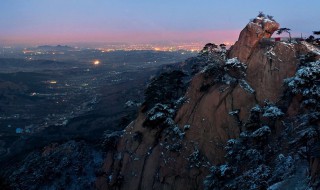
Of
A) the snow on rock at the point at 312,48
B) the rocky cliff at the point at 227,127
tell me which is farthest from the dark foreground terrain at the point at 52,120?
the snow on rock at the point at 312,48

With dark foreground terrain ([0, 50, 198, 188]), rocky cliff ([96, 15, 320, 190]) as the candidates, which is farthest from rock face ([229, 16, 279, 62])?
dark foreground terrain ([0, 50, 198, 188])

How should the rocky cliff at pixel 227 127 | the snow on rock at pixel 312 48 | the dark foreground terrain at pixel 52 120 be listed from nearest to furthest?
the rocky cliff at pixel 227 127, the snow on rock at pixel 312 48, the dark foreground terrain at pixel 52 120

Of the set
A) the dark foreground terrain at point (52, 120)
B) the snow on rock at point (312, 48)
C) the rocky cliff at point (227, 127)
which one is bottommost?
the dark foreground terrain at point (52, 120)

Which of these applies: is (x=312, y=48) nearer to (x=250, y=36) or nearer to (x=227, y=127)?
(x=250, y=36)

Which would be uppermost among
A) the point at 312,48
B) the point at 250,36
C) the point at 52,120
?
the point at 250,36

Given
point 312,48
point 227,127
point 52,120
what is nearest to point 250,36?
point 312,48

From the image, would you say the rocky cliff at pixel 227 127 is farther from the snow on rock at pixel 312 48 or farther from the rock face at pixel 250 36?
the snow on rock at pixel 312 48

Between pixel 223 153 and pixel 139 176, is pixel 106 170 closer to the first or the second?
pixel 139 176

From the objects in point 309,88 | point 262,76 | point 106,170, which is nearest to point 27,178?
point 106,170

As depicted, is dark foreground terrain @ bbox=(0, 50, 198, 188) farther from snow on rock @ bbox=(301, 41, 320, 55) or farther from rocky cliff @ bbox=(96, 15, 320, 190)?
snow on rock @ bbox=(301, 41, 320, 55)
